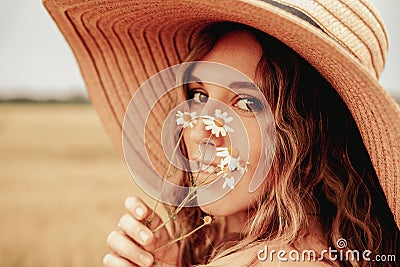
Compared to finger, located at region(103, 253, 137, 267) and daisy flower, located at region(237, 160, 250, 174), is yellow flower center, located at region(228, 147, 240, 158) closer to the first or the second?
daisy flower, located at region(237, 160, 250, 174)

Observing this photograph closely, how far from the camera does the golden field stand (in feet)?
21.0

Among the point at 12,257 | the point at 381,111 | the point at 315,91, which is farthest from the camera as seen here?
the point at 12,257

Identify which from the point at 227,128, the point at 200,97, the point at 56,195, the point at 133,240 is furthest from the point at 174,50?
the point at 56,195

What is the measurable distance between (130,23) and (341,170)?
0.93m

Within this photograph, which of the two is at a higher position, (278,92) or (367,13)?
(367,13)

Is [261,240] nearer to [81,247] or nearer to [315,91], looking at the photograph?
[315,91]

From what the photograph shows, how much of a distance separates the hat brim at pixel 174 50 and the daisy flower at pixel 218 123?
0.99ft

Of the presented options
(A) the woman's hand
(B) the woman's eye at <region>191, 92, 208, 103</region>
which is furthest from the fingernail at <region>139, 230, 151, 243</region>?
(B) the woman's eye at <region>191, 92, 208, 103</region>

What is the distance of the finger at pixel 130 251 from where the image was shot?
2.21 meters

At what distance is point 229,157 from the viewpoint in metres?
1.94

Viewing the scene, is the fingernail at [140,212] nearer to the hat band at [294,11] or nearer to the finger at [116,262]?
the finger at [116,262]

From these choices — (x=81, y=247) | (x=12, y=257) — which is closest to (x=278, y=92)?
(x=12, y=257)

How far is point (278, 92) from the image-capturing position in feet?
6.76

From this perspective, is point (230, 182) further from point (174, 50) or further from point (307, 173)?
point (174, 50)
